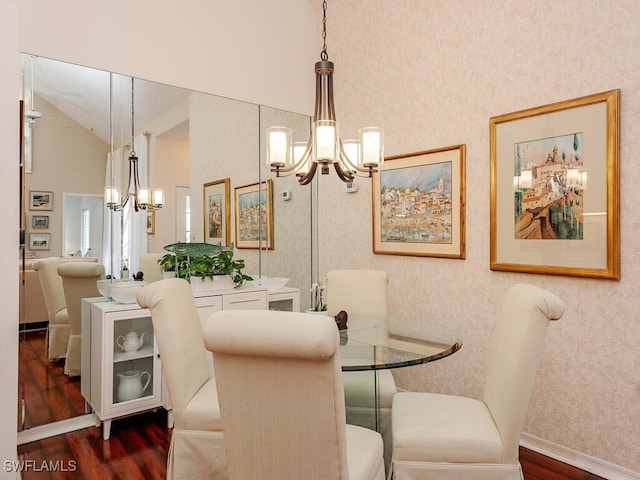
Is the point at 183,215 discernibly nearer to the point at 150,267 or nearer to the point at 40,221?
the point at 150,267

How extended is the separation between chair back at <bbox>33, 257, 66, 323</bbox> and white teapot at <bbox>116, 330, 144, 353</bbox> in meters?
0.42

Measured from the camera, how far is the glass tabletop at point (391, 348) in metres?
1.68

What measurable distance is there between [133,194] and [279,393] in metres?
2.18

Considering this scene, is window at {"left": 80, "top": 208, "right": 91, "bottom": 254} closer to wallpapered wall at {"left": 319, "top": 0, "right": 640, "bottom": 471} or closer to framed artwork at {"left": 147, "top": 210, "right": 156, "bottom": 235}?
framed artwork at {"left": 147, "top": 210, "right": 156, "bottom": 235}

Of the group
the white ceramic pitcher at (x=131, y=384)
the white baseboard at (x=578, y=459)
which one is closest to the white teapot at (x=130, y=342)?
the white ceramic pitcher at (x=131, y=384)

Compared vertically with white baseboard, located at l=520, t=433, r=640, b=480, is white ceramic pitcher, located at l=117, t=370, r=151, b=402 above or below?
above

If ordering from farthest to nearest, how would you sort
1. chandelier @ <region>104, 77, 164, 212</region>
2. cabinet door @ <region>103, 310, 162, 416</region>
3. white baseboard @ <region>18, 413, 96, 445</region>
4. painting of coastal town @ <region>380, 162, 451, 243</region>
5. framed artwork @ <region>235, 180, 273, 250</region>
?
framed artwork @ <region>235, 180, 273, 250</region> → painting of coastal town @ <region>380, 162, 451, 243</region> → chandelier @ <region>104, 77, 164, 212</region> → cabinet door @ <region>103, 310, 162, 416</region> → white baseboard @ <region>18, 413, 96, 445</region>

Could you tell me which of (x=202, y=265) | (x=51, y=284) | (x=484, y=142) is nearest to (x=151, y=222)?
(x=202, y=265)

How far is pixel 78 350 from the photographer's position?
104 inches

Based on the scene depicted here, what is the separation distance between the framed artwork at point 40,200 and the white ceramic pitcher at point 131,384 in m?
1.13

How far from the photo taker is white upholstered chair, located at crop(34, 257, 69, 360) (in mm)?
2555

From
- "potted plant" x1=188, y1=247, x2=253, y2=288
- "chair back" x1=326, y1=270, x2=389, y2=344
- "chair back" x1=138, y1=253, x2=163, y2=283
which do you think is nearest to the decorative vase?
"potted plant" x1=188, y1=247, x2=253, y2=288

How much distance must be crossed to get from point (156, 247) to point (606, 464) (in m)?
2.99

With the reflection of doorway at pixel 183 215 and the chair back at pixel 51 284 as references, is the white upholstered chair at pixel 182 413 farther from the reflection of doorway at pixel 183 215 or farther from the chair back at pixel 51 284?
the reflection of doorway at pixel 183 215
